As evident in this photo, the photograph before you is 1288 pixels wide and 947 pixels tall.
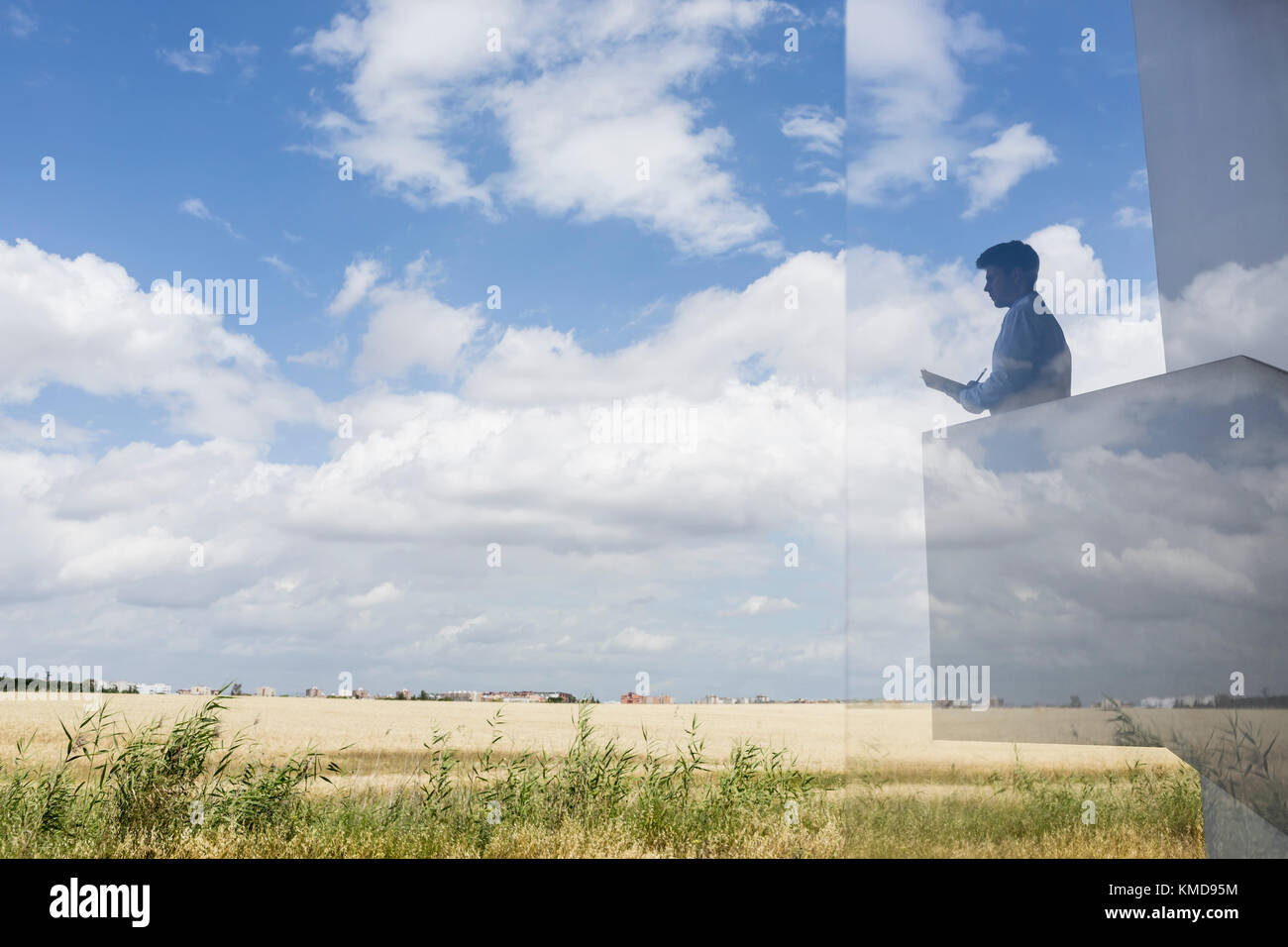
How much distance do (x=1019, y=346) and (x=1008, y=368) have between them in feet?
0.39

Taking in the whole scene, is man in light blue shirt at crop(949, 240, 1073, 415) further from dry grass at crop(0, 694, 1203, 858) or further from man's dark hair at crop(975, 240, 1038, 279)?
dry grass at crop(0, 694, 1203, 858)

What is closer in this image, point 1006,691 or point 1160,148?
point 1006,691

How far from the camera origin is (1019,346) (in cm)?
402

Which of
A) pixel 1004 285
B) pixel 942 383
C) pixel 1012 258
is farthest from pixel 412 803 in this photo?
pixel 1012 258

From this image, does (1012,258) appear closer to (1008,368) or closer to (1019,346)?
(1019,346)

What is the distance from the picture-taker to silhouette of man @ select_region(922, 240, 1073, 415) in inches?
156

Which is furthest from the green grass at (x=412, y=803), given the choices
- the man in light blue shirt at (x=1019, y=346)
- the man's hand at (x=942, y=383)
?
the man in light blue shirt at (x=1019, y=346)

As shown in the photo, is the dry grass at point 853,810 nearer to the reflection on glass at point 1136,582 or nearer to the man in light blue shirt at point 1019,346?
the reflection on glass at point 1136,582

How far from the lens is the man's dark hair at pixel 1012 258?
4.21 m
